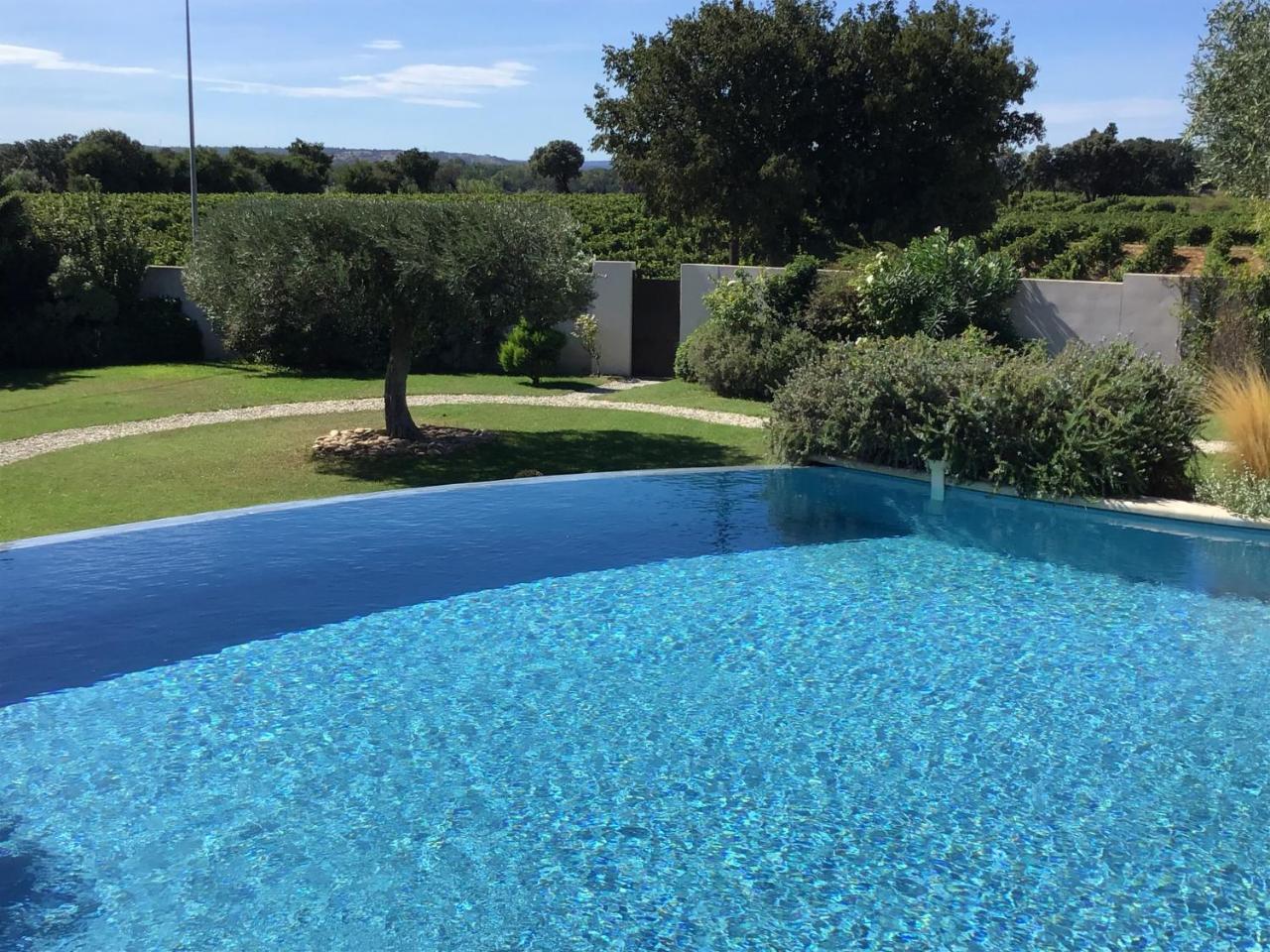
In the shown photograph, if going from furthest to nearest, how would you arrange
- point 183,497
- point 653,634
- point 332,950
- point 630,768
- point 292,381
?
point 292,381 → point 183,497 → point 653,634 → point 630,768 → point 332,950

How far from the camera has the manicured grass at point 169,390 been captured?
18.1m

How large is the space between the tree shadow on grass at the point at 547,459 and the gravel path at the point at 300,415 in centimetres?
208

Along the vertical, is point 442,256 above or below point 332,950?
above

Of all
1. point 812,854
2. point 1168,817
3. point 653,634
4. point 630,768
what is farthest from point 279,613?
point 1168,817

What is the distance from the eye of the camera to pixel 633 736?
282 inches

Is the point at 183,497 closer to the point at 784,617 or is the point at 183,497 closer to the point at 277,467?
the point at 277,467

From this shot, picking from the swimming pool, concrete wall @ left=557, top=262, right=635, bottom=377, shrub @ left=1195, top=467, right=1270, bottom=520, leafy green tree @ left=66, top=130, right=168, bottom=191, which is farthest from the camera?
leafy green tree @ left=66, top=130, right=168, bottom=191

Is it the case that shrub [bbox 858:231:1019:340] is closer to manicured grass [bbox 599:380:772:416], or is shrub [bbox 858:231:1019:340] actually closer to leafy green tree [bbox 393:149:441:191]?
manicured grass [bbox 599:380:772:416]

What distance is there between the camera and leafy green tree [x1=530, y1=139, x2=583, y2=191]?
89312 millimetres

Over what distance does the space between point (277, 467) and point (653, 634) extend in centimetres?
A: 713

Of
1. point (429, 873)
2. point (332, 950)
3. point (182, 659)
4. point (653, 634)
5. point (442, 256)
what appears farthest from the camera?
point (442, 256)

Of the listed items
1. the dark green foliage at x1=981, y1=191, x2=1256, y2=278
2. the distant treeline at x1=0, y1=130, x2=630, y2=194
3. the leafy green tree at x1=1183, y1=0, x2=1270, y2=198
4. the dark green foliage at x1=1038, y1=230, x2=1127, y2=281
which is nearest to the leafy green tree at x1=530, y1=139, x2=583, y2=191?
the distant treeline at x1=0, y1=130, x2=630, y2=194

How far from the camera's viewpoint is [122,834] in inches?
236

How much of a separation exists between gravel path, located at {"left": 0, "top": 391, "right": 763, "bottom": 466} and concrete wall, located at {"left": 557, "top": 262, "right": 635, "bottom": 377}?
6.67ft
